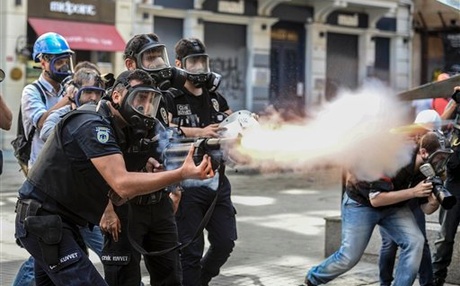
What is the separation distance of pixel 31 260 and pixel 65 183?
1449mm

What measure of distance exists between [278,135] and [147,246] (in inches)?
41.7

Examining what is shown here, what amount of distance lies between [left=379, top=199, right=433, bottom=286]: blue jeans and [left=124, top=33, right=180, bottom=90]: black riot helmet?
6.71 ft

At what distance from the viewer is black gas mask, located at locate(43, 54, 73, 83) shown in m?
6.39

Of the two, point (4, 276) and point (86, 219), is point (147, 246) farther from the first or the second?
point (4, 276)

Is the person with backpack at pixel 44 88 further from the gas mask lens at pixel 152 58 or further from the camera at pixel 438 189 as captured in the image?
the camera at pixel 438 189

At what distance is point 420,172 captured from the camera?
625cm

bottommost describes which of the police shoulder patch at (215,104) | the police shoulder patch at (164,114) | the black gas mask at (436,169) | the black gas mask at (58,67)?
the black gas mask at (436,169)

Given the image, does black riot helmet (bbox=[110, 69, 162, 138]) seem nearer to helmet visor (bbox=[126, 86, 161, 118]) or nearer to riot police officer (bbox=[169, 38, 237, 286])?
helmet visor (bbox=[126, 86, 161, 118])

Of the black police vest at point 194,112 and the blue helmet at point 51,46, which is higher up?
the blue helmet at point 51,46

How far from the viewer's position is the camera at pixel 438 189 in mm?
5820

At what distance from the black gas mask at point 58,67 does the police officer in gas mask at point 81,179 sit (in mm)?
1848

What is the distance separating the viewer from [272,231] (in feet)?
33.1

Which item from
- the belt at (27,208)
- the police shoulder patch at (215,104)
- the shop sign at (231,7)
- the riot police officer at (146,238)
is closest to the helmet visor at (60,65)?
the police shoulder patch at (215,104)

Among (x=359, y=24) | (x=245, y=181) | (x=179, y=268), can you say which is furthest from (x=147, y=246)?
(x=359, y=24)
